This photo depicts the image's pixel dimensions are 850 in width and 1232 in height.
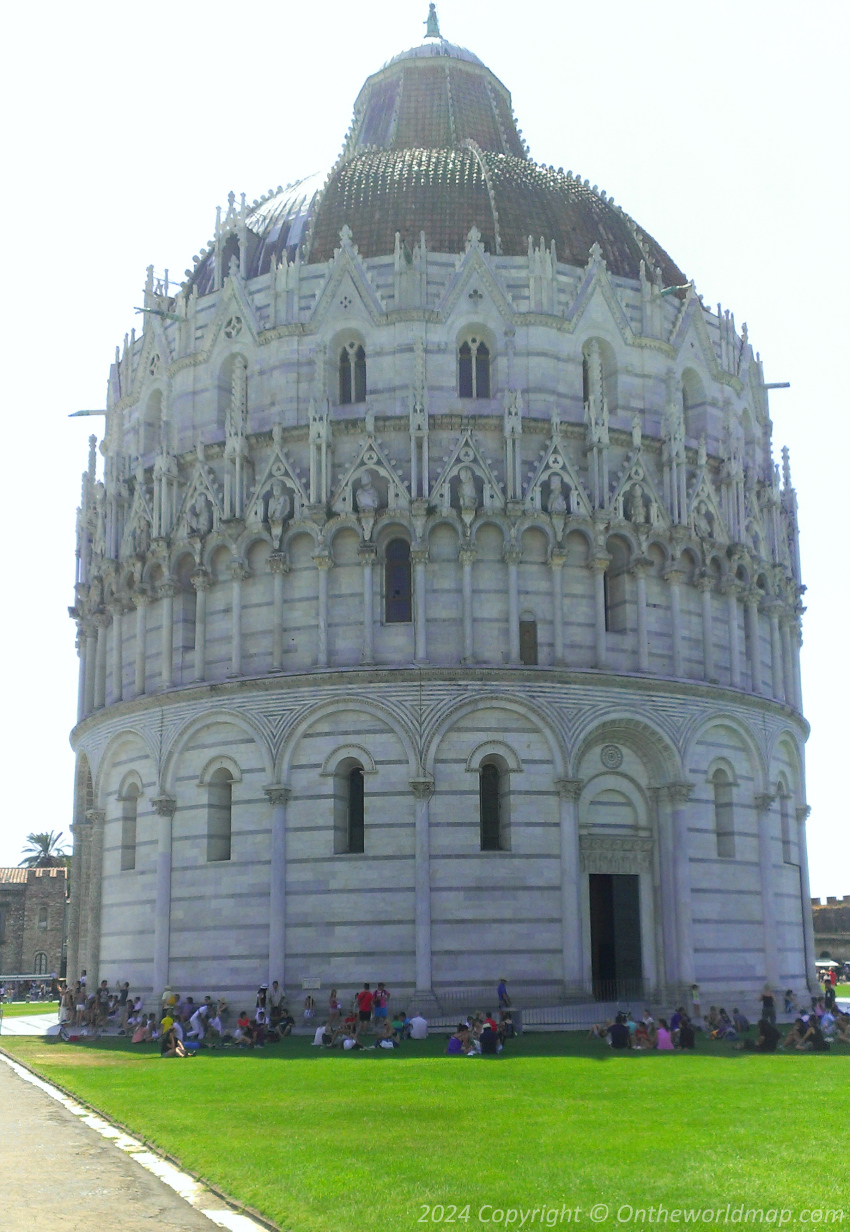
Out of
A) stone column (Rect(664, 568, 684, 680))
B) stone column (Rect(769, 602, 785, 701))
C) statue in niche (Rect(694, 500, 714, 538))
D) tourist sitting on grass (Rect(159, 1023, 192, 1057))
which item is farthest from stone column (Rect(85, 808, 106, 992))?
stone column (Rect(769, 602, 785, 701))

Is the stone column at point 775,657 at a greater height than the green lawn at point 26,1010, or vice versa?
the stone column at point 775,657

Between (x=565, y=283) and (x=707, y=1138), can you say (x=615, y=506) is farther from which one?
(x=707, y=1138)

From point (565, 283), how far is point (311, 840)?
1858cm

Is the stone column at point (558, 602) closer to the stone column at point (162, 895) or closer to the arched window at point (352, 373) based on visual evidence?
the arched window at point (352, 373)

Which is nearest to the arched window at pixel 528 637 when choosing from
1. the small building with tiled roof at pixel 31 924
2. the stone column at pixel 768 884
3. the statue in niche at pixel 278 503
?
the statue in niche at pixel 278 503

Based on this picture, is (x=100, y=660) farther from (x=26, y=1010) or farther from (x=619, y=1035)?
(x=619, y=1035)

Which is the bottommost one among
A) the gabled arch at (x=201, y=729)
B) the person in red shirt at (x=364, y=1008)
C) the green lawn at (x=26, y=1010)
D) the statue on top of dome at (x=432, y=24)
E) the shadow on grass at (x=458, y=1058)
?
the green lawn at (x=26, y=1010)

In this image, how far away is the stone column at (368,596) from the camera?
3772 cm

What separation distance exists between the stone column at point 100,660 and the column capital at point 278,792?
946 centimetres

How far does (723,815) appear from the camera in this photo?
40.5 meters

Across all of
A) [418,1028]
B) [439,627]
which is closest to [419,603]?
[439,627]

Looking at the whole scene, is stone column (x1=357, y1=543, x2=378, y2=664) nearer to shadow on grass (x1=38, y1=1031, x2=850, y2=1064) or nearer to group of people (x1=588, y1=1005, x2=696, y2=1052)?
shadow on grass (x1=38, y1=1031, x2=850, y2=1064)

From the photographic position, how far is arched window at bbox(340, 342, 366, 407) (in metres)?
41.1

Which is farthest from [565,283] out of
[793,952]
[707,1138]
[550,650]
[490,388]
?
[707,1138]
